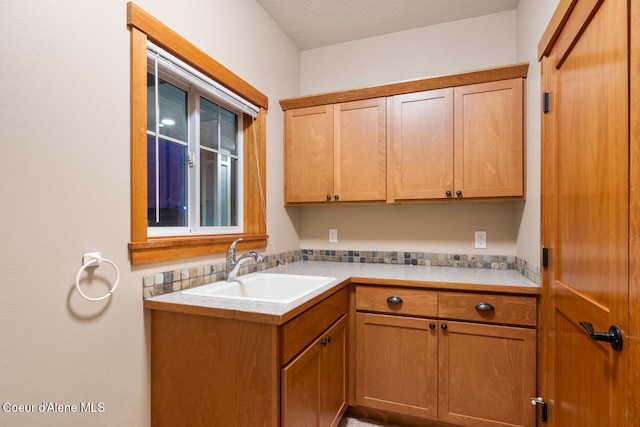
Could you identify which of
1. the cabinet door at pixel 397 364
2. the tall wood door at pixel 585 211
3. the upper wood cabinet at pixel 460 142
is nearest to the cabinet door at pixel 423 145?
the upper wood cabinet at pixel 460 142

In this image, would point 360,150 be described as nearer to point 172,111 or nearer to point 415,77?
point 415,77

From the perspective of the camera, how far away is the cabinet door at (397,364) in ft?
5.92

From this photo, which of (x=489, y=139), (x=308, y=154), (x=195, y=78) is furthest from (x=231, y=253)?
(x=489, y=139)

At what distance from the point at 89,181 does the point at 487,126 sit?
6.90 feet

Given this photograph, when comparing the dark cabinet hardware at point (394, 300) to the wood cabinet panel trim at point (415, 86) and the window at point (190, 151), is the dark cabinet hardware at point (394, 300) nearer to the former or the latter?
the window at point (190, 151)

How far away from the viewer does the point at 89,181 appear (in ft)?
3.67

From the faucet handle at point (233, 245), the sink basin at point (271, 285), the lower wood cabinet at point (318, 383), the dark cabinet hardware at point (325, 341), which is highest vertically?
the faucet handle at point (233, 245)

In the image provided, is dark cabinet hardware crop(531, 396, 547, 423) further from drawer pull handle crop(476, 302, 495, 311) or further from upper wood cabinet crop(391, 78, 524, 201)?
upper wood cabinet crop(391, 78, 524, 201)

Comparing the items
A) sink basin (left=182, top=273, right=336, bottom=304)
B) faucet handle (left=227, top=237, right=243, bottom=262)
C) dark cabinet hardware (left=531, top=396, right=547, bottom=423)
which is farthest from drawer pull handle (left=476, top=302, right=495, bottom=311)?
faucet handle (left=227, top=237, right=243, bottom=262)

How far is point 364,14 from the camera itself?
2.28 m

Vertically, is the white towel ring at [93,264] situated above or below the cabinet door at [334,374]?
above

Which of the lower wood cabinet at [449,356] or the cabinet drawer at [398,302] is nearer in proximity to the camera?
the lower wood cabinet at [449,356]

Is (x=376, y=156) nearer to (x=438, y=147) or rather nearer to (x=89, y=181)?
(x=438, y=147)

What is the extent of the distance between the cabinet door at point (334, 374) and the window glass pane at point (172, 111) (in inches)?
51.2
